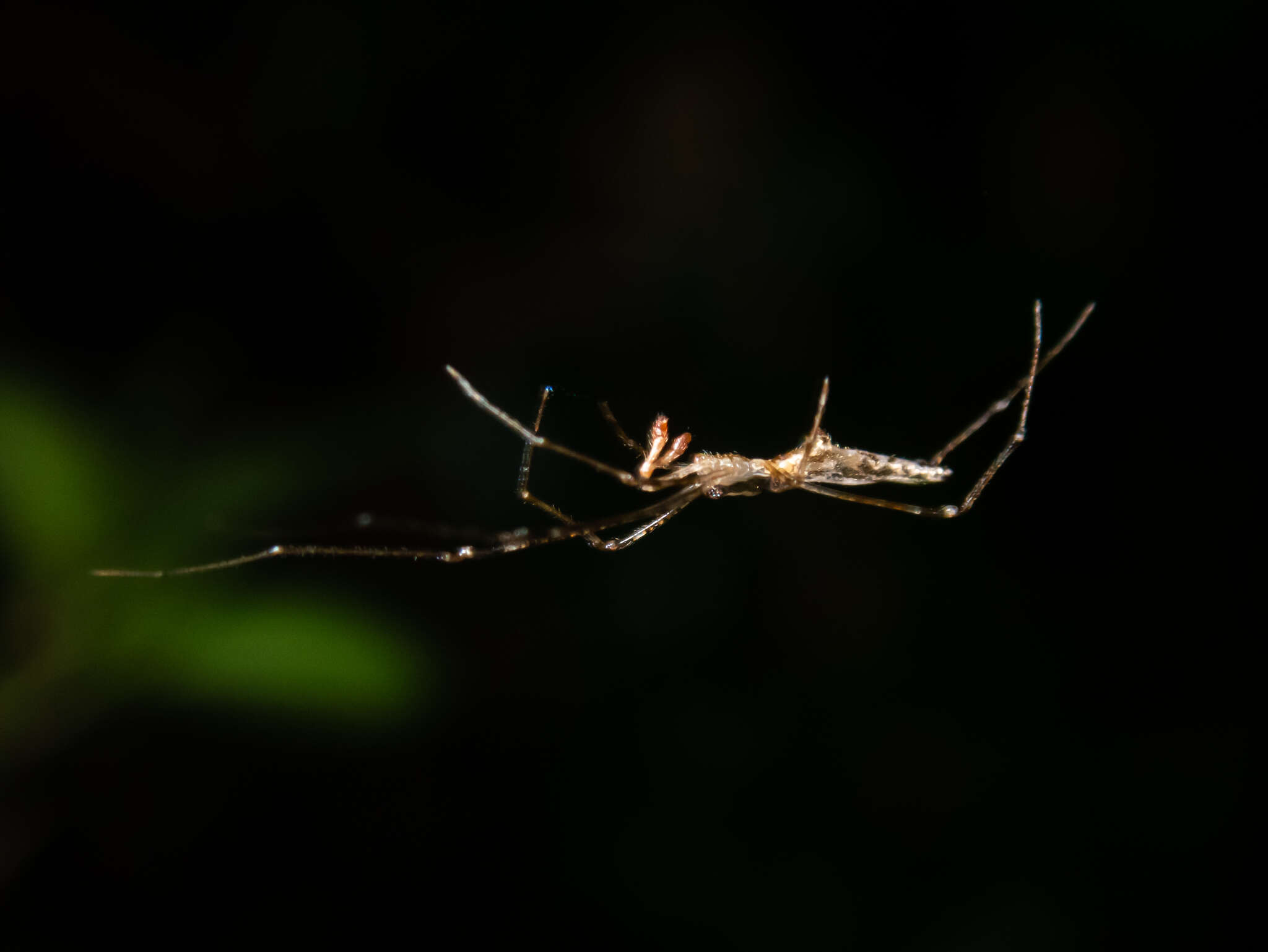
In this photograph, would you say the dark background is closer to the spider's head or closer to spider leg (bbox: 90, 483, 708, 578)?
spider leg (bbox: 90, 483, 708, 578)

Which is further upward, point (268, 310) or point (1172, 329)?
point (268, 310)

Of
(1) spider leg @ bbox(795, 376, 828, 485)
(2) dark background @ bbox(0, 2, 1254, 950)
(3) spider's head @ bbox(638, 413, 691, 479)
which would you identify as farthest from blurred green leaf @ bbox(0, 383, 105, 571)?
(1) spider leg @ bbox(795, 376, 828, 485)

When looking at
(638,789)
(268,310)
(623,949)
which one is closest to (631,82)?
(268,310)

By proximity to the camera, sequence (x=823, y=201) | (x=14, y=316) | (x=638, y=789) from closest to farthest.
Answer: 1. (x=14, y=316)
2. (x=638, y=789)
3. (x=823, y=201)

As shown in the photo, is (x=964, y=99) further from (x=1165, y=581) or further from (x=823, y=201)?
(x=1165, y=581)

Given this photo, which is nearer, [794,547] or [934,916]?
[934,916]

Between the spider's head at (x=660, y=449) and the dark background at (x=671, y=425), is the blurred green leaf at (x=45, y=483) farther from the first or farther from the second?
the spider's head at (x=660, y=449)

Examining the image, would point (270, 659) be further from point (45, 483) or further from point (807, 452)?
point (807, 452)

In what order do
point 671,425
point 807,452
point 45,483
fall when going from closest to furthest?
point 807,452, point 45,483, point 671,425

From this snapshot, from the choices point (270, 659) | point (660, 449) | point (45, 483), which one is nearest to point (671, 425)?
point (660, 449)
